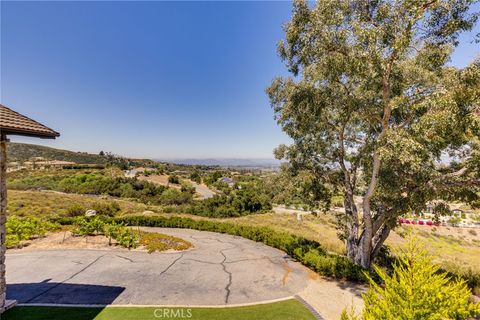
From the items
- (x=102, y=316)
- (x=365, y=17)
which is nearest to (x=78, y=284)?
(x=102, y=316)

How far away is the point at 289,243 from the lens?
14500 millimetres

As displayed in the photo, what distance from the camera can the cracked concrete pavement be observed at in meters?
8.52

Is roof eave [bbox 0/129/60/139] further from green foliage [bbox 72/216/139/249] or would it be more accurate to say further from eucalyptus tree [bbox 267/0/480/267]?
eucalyptus tree [bbox 267/0/480/267]

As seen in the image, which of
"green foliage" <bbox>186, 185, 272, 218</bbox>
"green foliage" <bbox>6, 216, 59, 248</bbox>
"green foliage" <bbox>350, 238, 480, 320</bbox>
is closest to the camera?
"green foliage" <bbox>350, 238, 480, 320</bbox>

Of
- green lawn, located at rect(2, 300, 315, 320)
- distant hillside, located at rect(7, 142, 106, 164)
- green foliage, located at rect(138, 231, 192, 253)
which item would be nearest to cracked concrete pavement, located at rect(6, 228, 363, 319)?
green lawn, located at rect(2, 300, 315, 320)

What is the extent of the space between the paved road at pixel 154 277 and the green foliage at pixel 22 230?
43.1 inches

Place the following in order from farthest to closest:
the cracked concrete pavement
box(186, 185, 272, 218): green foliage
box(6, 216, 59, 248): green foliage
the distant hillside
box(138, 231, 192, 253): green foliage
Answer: the distant hillside < box(186, 185, 272, 218): green foliage < box(138, 231, 192, 253): green foliage < box(6, 216, 59, 248): green foliage < the cracked concrete pavement

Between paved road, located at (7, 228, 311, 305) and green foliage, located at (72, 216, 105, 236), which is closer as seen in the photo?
paved road, located at (7, 228, 311, 305)

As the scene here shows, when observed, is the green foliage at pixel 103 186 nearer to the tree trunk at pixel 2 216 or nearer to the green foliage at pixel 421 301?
the tree trunk at pixel 2 216

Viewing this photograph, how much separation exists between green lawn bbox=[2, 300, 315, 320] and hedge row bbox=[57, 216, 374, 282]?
11.6 ft

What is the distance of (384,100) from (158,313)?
11.6m

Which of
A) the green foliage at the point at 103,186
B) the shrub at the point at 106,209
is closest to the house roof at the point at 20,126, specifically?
the shrub at the point at 106,209

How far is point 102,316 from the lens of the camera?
7.24m

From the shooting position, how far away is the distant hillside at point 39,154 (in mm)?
70688
